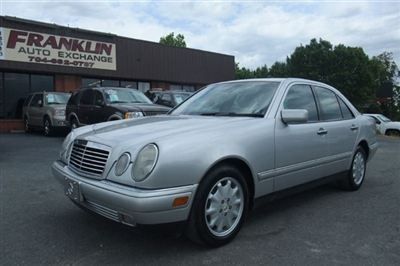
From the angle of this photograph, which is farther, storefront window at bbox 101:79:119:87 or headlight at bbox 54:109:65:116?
storefront window at bbox 101:79:119:87

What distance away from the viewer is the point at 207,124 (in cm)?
371

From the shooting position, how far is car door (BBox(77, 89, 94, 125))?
11.6 m

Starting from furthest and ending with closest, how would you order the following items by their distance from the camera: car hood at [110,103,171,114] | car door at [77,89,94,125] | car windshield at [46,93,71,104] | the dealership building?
the dealership building → car windshield at [46,93,71,104] → car door at [77,89,94,125] → car hood at [110,103,171,114]

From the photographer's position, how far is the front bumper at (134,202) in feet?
9.71

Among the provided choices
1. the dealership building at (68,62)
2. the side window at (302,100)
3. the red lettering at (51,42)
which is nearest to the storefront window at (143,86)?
the dealership building at (68,62)

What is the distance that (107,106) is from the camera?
10750mm

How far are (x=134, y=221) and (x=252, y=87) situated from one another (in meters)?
2.28

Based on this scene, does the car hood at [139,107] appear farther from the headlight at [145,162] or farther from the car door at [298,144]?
the headlight at [145,162]

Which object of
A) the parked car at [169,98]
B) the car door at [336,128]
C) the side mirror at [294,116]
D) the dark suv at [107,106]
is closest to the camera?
the side mirror at [294,116]

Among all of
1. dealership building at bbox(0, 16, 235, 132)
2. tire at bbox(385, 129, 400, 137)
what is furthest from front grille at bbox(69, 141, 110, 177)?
tire at bbox(385, 129, 400, 137)

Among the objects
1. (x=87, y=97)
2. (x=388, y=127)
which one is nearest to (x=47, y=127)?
(x=87, y=97)

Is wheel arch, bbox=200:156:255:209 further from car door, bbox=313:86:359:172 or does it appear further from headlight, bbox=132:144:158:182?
car door, bbox=313:86:359:172

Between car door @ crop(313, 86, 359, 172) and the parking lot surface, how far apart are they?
1.78 feet

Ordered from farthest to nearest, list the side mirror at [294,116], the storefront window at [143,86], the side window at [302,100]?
the storefront window at [143,86] → the side window at [302,100] → the side mirror at [294,116]
